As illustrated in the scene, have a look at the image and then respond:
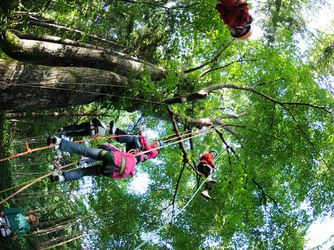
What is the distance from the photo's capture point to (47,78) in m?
3.85

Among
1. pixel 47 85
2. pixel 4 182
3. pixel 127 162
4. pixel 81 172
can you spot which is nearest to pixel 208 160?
pixel 127 162

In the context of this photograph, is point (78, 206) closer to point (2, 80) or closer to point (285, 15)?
point (2, 80)

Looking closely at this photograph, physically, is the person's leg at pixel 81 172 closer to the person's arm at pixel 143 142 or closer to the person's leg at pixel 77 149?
the person's leg at pixel 77 149

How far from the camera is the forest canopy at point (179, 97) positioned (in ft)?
16.3

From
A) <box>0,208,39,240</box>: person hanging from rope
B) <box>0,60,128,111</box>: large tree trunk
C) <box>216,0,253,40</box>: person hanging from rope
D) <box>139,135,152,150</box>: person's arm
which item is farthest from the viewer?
<box>139,135,152,150</box>: person's arm

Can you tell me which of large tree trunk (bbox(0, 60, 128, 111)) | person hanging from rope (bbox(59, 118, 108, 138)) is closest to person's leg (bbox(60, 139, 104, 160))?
large tree trunk (bbox(0, 60, 128, 111))

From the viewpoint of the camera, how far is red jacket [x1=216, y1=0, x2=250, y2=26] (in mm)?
4203

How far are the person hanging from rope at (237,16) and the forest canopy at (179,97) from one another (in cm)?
150

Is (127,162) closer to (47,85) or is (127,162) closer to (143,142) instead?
(143,142)

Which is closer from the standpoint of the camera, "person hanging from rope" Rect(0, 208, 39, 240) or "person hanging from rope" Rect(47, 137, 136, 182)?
"person hanging from rope" Rect(47, 137, 136, 182)

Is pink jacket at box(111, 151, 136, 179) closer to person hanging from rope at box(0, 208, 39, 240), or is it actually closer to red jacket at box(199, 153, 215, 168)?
person hanging from rope at box(0, 208, 39, 240)

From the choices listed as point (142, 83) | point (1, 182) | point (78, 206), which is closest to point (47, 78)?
point (142, 83)

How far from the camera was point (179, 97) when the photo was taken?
221 inches

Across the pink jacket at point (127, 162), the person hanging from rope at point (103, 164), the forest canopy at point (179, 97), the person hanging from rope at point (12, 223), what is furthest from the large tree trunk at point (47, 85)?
the person hanging from rope at point (12, 223)
